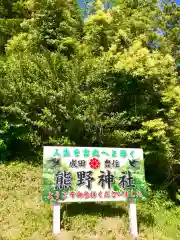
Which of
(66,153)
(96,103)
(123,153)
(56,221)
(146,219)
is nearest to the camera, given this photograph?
(56,221)

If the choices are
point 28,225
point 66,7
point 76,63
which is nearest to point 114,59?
point 76,63

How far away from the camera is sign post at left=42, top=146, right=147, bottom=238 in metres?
4.88

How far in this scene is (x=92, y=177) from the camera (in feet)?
16.9

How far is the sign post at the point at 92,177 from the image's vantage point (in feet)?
16.0

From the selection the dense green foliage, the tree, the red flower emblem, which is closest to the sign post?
the red flower emblem

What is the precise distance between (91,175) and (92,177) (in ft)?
0.15

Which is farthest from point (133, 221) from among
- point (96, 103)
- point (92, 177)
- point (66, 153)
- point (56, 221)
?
point (96, 103)

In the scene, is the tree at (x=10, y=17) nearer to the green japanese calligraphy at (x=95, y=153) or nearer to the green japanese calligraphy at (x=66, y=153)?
the green japanese calligraphy at (x=66, y=153)

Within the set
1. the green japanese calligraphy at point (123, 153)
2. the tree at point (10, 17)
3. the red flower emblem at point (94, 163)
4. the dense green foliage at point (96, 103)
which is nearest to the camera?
the red flower emblem at point (94, 163)

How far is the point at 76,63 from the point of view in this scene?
8.20m

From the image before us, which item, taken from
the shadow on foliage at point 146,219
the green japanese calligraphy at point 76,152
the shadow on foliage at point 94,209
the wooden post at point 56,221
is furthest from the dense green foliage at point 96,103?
the wooden post at point 56,221

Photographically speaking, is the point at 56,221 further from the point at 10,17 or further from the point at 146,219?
the point at 10,17

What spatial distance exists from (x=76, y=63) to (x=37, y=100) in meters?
1.72

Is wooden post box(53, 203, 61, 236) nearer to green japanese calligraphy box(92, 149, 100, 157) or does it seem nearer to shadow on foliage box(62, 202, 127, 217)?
shadow on foliage box(62, 202, 127, 217)
